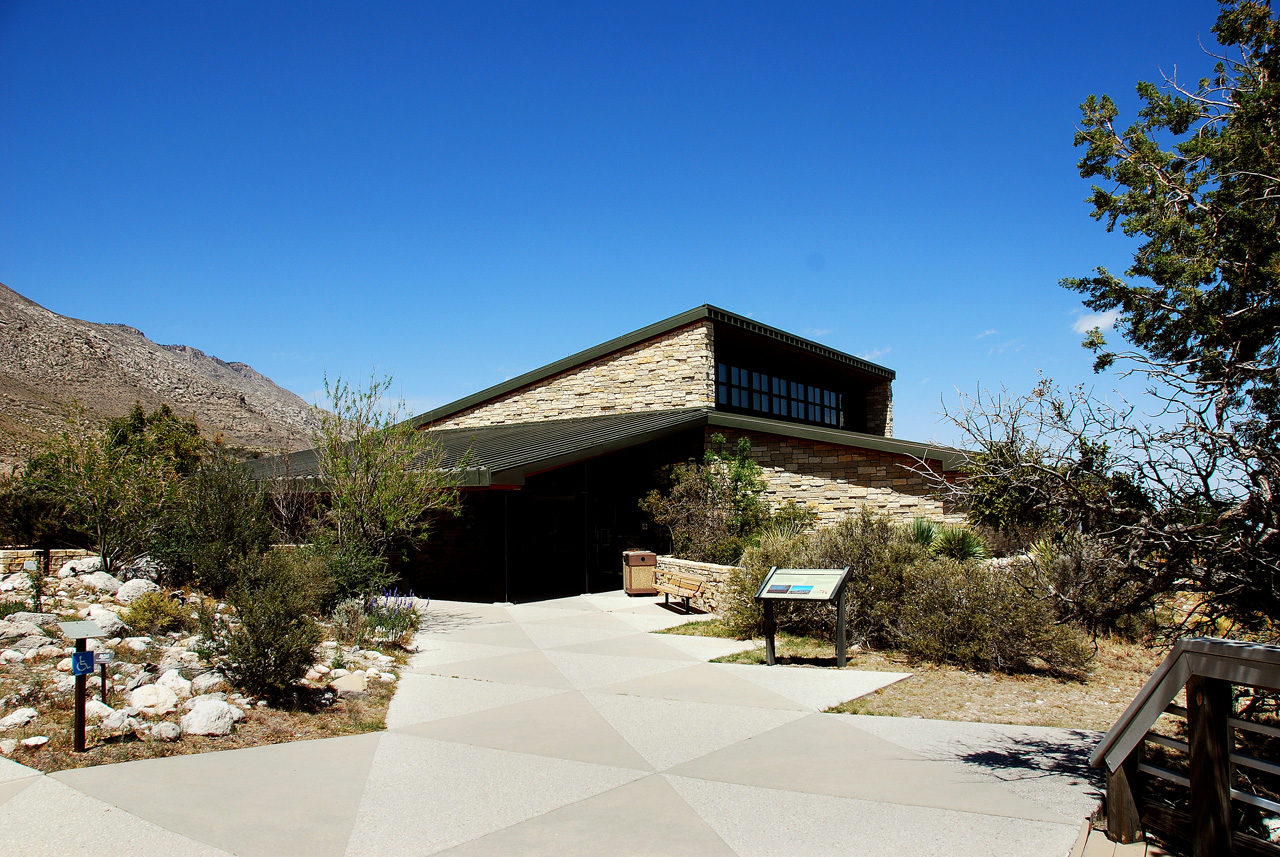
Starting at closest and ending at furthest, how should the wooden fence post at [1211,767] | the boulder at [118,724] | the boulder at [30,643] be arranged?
the wooden fence post at [1211,767]
the boulder at [118,724]
the boulder at [30,643]

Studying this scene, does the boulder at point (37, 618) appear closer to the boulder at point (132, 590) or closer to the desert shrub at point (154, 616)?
the desert shrub at point (154, 616)

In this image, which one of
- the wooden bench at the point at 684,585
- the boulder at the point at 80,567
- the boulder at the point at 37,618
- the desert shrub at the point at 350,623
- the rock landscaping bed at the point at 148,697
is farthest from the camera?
the wooden bench at the point at 684,585

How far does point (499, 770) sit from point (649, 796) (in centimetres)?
125

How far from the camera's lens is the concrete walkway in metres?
4.35

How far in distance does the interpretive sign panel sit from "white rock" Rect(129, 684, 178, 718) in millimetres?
6044

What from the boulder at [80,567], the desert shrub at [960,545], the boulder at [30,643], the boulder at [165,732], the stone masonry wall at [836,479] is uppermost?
the stone masonry wall at [836,479]

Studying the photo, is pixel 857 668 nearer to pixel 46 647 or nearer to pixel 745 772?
pixel 745 772

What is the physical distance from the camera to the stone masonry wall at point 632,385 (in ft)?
67.7

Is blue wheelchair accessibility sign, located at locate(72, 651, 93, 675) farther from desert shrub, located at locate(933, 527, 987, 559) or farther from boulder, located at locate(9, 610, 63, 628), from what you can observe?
desert shrub, located at locate(933, 527, 987, 559)

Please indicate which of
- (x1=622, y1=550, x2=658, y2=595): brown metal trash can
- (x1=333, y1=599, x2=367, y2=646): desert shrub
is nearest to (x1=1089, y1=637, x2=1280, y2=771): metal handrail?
(x1=333, y1=599, x2=367, y2=646): desert shrub

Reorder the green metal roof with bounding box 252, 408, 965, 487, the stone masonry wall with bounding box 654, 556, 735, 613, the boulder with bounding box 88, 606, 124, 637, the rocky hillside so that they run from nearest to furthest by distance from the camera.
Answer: the boulder with bounding box 88, 606, 124, 637 < the stone masonry wall with bounding box 654, 556, 735, 613 < the green metal roof with bounding box 252, 408, 965, 487 < the rocky hillside

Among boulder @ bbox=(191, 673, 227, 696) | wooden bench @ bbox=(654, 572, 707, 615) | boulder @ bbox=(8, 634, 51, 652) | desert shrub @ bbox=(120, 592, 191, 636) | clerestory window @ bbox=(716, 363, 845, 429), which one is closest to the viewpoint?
boulder @ bbox=(191, 673, 227, 696)

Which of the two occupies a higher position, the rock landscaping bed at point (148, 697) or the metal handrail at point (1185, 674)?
the metal handrail at point (1185, 674)

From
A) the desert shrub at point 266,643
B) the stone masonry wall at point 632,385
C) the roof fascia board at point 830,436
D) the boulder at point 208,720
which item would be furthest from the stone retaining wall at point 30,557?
the stone masonry wall at point 632,385
